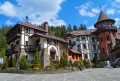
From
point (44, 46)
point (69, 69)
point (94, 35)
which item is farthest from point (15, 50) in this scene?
point (94, 35)

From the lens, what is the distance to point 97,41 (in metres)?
39.9

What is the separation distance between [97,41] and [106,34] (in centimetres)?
463

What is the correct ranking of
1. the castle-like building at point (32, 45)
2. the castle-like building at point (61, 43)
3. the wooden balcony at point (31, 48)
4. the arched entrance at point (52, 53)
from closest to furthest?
the castle-like building at point (32, 45)
the castle-like building at point (61, 43)
the wooden balcony at point (31, 48)
the arched entrance at point (52, 53)

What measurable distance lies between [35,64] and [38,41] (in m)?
6.56

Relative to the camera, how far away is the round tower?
35.3 m

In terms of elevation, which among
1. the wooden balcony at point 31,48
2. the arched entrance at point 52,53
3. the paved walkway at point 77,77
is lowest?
the paved walkway at point 77,77

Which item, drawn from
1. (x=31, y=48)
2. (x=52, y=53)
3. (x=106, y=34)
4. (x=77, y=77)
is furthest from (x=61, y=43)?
(x=106, y=34)

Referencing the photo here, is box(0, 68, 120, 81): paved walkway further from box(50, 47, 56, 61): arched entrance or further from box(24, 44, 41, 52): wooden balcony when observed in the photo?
box(50, 47, 56, 61): arched entrance

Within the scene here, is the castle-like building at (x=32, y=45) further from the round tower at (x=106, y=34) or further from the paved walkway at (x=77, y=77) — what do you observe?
the round tower at (x=106, y=34)

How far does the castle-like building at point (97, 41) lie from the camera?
3540cm

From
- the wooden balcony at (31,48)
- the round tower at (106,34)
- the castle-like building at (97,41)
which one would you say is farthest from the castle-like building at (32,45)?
the round tower at (106,34)

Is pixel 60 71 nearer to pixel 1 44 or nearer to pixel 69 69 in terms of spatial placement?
pixel 69 69

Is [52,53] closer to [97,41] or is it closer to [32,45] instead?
[32,45]

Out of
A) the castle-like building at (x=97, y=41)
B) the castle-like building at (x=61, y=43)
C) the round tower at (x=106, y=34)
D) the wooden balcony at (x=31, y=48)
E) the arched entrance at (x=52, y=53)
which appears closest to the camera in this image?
the castle-like building at (x=61, y=43)
